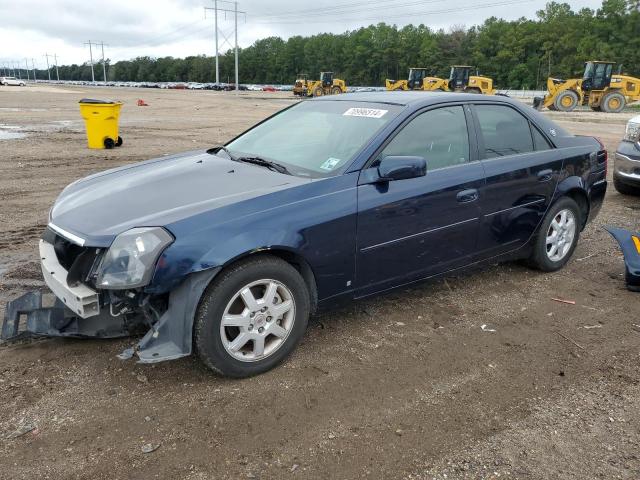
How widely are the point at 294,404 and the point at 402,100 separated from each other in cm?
231

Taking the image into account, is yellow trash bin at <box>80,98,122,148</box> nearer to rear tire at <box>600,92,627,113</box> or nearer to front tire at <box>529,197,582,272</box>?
front tire at <box>529,197,582,272</box>

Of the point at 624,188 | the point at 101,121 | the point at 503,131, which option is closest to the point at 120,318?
the point at 503,131

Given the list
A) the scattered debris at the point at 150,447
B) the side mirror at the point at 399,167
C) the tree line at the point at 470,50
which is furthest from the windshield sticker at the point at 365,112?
the tree line at the point at 470,50

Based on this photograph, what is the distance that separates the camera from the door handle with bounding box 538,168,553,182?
14.8 feet

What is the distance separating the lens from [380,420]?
2.79m

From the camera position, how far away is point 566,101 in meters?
30.5

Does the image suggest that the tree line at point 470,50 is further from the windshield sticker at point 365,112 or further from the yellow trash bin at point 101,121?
the windshield sticker at point 365,112

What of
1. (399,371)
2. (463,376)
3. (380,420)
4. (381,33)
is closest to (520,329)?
(463,376)

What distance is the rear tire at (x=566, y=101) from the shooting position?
30.2 meters

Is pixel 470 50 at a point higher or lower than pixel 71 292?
higher

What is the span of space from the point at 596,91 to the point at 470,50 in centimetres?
6414

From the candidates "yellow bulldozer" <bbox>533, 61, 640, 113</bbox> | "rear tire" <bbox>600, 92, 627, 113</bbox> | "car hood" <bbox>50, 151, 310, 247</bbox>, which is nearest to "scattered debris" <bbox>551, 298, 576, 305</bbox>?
"car hood" <bbox>50, 151, 310, 247</bbox>

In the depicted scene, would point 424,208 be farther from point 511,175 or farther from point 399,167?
point 511,175

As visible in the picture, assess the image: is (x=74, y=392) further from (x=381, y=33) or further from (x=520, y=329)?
(x=381, y=33)
